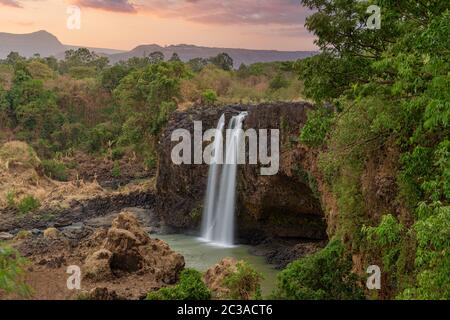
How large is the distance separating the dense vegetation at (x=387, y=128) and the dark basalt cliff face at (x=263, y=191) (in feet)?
31.5

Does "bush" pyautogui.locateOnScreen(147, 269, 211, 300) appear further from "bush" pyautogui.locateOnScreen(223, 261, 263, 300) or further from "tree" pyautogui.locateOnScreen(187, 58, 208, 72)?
"tree" pyautogui.locateOnScreen(187, 58, 208, 72)

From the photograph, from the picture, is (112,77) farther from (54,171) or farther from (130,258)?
(130,258)

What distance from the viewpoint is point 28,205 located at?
3425cm

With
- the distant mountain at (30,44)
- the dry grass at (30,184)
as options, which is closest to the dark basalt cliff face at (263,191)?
the dry grass at (30,184)

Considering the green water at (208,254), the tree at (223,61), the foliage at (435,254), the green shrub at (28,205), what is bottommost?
the green water at (208,254)

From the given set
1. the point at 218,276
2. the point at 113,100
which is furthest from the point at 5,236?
the point at 113,100

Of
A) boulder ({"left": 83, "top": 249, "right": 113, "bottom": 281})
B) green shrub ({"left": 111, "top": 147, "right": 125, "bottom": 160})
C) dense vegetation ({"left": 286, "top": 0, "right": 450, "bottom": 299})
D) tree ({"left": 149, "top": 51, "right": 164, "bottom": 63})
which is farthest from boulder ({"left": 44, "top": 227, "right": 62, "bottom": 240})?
tree ({"left": 149, "top": 51, "right": 164, "bottom": 63})

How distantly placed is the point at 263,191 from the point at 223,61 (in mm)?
49046

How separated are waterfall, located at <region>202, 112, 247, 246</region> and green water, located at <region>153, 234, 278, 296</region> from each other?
1.09m

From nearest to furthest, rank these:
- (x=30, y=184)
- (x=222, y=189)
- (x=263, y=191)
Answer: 1. (x=263, y=191)
2. (x=222, y=189)
3. (x=30, y=184)

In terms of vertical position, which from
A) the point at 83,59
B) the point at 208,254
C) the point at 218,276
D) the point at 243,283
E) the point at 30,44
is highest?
the point at 30,44

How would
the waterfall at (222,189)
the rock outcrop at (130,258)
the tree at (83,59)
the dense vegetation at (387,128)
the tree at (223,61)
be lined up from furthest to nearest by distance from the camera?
the tree at (83,59)
the tree at (223,61)
the waterfall at (222,189)
the rock outcrop at (130,258)
the dense vegetation at (387,128)

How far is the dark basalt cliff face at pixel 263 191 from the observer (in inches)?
1025

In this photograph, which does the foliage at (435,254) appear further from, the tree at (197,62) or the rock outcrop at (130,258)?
the tree at (197,62)
